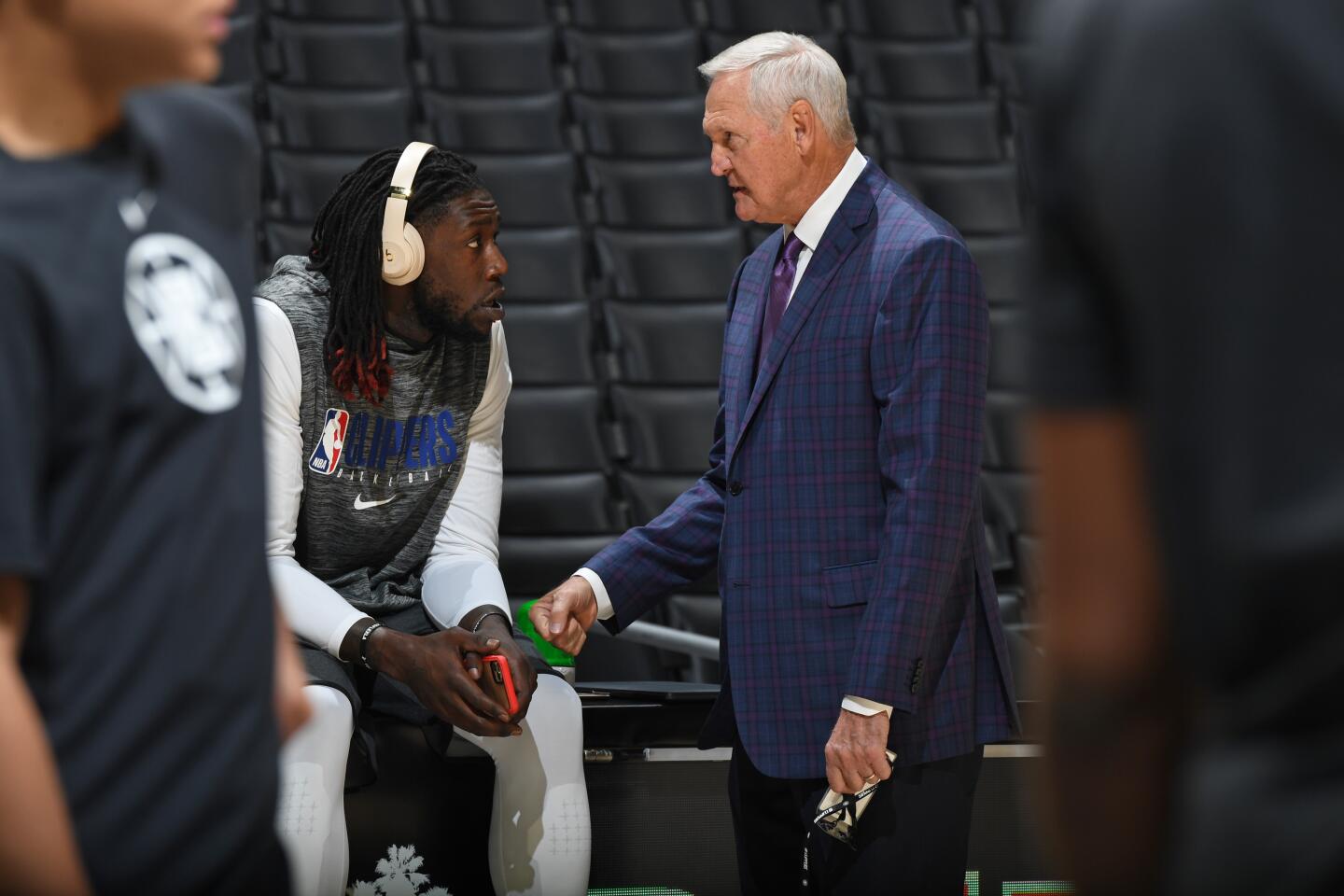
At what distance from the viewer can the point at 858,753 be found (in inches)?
58.9

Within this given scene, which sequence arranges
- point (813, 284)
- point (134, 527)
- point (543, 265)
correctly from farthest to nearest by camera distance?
point (543, 265)
point (813, 284)
point (134, 527)

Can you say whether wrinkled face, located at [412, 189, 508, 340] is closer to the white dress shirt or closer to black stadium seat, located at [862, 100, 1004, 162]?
the white dress shirt

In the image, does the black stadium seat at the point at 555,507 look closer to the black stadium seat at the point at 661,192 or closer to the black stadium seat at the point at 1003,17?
the black stadium seat at the point at 661,192

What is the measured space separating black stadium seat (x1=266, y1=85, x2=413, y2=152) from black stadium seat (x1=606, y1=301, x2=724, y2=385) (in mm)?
1003

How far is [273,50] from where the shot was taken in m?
4.09

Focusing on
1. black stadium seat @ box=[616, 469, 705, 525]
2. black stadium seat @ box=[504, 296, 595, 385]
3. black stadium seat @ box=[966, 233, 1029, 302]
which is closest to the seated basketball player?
black stadium seat @ box=[616, 469, 705, 525]

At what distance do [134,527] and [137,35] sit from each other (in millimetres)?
220

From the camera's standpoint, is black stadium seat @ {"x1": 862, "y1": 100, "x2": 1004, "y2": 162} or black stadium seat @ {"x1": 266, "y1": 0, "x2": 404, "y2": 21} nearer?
black stadium seat @ {"x1": 862, "y1": 100, "x2": 1004, "y2": 162}

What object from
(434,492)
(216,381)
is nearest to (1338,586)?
(216,381)

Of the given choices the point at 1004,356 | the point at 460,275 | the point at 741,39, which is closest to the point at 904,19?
the point at 741,39

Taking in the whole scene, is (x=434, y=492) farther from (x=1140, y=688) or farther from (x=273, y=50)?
(x=273, y=50)

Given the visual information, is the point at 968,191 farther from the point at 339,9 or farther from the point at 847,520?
the point at 847,520

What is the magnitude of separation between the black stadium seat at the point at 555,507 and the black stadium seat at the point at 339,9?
208 centimetres

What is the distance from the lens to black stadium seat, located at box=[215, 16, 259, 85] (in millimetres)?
3870
